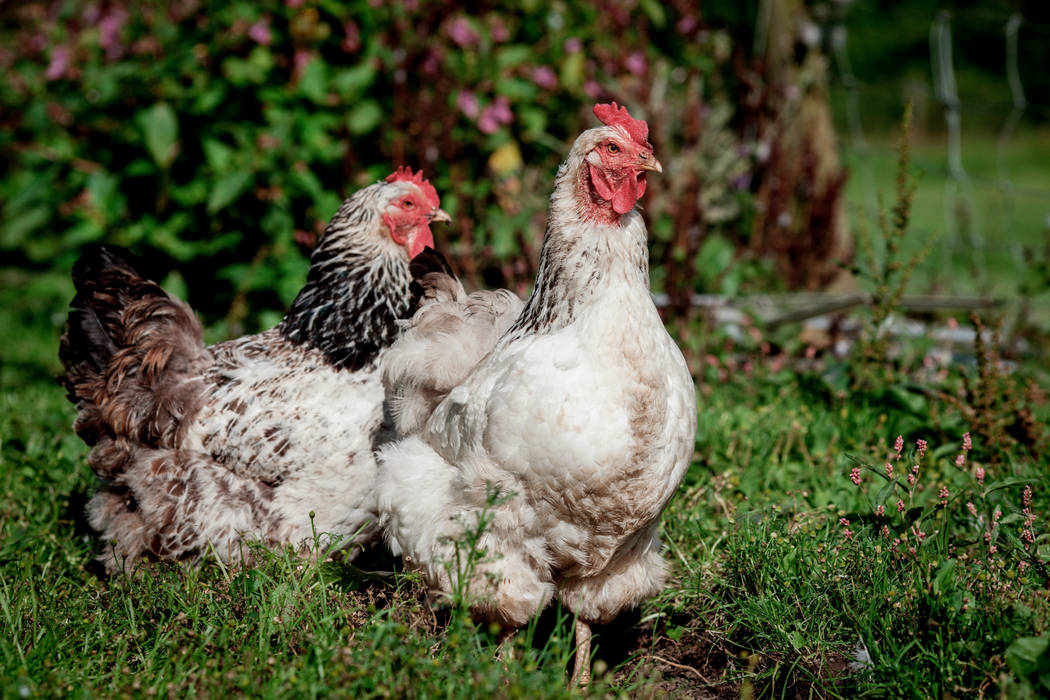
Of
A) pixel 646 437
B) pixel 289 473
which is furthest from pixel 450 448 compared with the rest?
pixel 289 473

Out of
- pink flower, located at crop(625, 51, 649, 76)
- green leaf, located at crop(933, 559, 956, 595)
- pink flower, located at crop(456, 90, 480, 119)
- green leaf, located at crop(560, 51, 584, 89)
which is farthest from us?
pink flower, located at crop(625, 51, 649, 76)

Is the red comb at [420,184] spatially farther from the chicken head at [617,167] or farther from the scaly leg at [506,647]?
the scaly leg at [506,647]

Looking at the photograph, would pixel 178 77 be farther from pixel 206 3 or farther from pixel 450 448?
pixel 450 448

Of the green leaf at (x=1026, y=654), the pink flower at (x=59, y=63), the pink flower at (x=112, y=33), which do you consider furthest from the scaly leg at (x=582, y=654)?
the pink flower at (x=59, y=63)

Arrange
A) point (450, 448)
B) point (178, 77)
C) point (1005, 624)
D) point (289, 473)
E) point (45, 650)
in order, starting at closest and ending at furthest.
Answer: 1. point (1005, 624)
2. point (45, 650)
3. point (450, 448)
4. point (289, 473)
5. point (178, 77)

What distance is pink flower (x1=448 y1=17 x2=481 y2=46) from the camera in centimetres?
525

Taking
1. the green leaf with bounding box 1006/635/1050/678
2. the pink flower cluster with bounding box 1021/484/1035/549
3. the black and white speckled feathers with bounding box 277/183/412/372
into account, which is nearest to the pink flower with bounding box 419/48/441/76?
the black and white speckled feathers with bounding box 277/183/412/372

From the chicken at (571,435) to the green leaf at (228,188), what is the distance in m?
2.58

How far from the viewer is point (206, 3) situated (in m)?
5.07

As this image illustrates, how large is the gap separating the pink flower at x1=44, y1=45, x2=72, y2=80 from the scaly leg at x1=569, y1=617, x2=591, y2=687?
16.8 feet

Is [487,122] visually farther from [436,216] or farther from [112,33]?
[112,33]

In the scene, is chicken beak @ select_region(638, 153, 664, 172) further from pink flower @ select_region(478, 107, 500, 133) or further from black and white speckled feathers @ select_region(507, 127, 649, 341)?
pink flower @ select_region(478, 107, 500, 133)

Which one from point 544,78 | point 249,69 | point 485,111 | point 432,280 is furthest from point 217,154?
point 432,280

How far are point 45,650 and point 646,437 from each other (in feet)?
5.56
